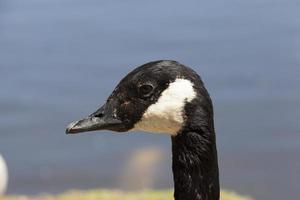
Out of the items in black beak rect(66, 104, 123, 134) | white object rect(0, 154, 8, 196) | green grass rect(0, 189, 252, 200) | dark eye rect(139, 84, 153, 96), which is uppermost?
dark eye rect(139, 84, 153, 96)

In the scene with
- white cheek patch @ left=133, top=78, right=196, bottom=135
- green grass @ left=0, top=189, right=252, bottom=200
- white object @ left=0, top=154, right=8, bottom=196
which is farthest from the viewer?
white object @ left=0, top=154, right=8, bottom=196

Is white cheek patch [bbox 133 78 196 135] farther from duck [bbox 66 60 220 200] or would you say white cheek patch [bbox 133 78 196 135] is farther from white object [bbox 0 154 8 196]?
white object [bbox 0 154 8 196]

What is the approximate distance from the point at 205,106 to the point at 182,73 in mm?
146

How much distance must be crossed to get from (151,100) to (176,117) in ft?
0.40

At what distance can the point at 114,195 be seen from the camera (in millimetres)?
6242

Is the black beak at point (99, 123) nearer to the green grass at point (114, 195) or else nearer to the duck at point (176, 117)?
the duck at point (176, 117)

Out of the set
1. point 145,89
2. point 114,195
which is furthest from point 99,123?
point 114,195

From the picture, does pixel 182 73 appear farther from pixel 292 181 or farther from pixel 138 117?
pixel 292 181

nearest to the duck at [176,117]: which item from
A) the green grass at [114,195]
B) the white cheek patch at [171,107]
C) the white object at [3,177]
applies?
the white cheek patch at [171,107]

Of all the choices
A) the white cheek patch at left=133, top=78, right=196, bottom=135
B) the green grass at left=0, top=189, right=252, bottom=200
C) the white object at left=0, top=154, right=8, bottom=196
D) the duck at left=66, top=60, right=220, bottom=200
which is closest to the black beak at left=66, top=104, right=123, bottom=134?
the duck at left=66, top=60, right=220, bottom=200

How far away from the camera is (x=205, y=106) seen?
2.98 m

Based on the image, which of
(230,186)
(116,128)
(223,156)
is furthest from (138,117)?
(223,156)

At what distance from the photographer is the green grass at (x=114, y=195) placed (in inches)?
238

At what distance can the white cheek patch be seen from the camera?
9.68ft
